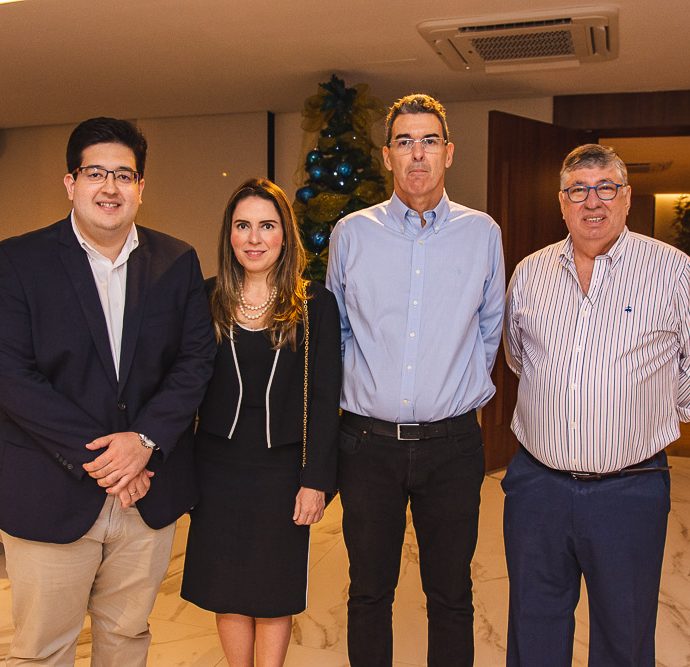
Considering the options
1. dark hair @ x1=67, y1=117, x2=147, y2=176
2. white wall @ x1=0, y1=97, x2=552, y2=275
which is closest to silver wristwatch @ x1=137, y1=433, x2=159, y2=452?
dark hair @ x1=67, y1=117, x2=147, y2=176

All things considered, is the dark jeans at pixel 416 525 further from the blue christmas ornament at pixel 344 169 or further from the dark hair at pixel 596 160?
the blue christmas ornament at pixel 344 169

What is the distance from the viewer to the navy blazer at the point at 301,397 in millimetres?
2076

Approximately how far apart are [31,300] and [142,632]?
0.94 m

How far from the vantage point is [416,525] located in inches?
88.2

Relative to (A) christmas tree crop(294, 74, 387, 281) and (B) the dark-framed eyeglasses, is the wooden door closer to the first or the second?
(A) christmas tree crop(294, 74, 387, 281)

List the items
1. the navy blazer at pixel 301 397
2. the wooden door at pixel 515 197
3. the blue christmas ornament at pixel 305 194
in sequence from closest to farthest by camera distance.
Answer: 1. the navy blazer at pixel 301 397
2. the blue christmas ornament at pixel 305 194
3. the wooden door at pixel 515 197

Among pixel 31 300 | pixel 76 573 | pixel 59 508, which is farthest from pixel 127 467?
pixel 31 300

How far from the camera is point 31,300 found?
70.3 inches

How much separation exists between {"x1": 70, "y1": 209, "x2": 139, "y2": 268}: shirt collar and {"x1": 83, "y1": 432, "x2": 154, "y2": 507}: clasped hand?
437 millimetres

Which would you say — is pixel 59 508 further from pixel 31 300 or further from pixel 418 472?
pixel 418 472

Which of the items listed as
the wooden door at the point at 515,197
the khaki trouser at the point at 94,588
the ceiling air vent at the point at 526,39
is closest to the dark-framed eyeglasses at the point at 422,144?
the khaki trouser at the point at 94,588

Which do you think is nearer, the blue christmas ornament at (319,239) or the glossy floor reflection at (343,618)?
the glossy floor reflection at (343,618)

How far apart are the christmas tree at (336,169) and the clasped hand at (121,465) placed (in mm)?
2756

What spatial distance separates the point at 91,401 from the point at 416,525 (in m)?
1.00
